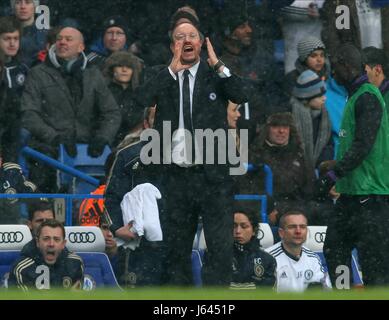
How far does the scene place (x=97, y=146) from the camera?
1140 cm

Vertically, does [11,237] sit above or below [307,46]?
below

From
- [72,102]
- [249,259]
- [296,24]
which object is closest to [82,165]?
[72,102]

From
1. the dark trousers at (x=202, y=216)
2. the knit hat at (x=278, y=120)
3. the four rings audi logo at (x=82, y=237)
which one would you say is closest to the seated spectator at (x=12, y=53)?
the four rings audi logo at (x=82, y=237)

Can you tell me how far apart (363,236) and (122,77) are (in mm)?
3066

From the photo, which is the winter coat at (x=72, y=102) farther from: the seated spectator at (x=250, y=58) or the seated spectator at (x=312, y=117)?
the seated spectator at (x=312, y=117)

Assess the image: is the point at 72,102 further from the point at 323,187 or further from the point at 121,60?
the point at 323,187

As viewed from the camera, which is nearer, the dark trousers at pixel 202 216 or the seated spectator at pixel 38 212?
the dark trousers at pixel 202 216

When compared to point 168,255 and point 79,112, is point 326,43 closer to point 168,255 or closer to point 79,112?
point 79,112

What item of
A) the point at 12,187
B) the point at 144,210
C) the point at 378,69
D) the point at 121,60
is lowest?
the point at 144,210

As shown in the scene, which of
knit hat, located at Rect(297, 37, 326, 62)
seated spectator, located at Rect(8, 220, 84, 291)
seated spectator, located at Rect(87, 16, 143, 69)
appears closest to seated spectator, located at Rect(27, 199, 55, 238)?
seated spectator, located at Rect(8, 220, 84, 291)

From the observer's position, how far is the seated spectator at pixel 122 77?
11617 mm

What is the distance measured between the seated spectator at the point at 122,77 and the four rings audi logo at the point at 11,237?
1824 millimetres

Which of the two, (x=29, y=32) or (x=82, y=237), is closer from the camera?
(x=82, y=237)
